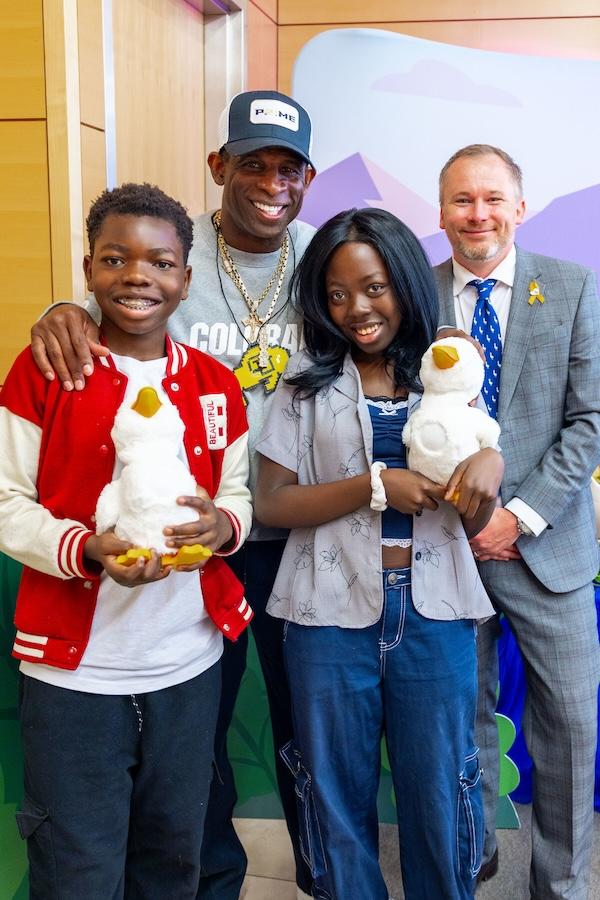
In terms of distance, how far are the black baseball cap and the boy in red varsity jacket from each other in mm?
327

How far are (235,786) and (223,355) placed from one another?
110 cm

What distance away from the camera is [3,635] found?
1734mm

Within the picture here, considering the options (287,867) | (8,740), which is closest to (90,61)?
(8,740)

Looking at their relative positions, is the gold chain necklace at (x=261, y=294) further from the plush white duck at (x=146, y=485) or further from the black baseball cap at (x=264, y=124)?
the plush white duck at (x=146, y=485)

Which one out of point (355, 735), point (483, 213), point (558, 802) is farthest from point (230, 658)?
point (483, 213)

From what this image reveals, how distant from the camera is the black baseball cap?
5.47 ft

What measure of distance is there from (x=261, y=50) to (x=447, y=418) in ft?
8.93

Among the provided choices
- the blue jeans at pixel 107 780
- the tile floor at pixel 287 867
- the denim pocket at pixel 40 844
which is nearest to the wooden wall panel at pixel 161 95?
the blue jeans at pixel 107 780

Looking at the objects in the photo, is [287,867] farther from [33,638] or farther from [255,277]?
[255,277]

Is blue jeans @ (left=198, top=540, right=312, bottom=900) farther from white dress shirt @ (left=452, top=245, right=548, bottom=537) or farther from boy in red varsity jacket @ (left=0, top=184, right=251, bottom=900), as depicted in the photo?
white dress shirt @ (left=452, top=245, right=548, bottom=537)

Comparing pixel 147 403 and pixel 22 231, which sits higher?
pixel 22 231

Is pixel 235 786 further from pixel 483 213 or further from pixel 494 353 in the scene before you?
pixel 483 213

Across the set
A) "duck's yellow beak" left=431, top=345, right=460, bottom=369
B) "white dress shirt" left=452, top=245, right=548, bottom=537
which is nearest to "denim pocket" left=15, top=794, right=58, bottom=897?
"duck's yellow beak" left=431, top=345, right=460, bottom=369

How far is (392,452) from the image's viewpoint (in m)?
1.53
